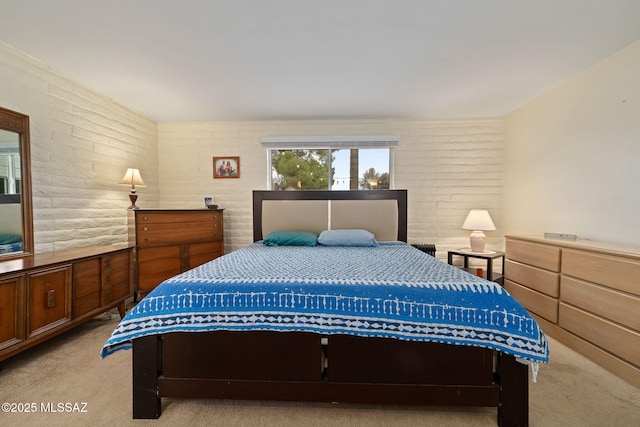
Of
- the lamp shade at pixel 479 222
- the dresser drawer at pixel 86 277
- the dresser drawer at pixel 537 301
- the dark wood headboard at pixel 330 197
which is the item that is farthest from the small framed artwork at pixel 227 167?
the dresser drawer at pixel 537 301

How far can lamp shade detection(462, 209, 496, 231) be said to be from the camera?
332 cm

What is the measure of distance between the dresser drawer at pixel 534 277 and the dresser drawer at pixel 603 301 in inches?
3.0

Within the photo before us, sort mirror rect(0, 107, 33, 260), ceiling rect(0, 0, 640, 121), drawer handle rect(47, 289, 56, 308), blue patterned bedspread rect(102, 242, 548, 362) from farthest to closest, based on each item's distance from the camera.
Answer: mirror rect(0, 107, 33, 260), drawer handle rect(47, 289, 56, 308), ceiling rect(0, 0, 640, 121), blue patterned bedspread rect(102, 242, 548, 362)

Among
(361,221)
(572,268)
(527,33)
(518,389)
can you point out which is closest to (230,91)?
(361,221)

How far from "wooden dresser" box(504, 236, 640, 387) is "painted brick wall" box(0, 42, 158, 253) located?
15.1 ft

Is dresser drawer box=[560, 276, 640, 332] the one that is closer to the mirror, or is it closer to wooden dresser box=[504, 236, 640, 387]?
wooden dresser box=[504, 236, 640, 387]

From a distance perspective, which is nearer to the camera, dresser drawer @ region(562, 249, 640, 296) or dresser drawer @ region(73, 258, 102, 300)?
dresser drawer @ region(562, 249, 640, 296)

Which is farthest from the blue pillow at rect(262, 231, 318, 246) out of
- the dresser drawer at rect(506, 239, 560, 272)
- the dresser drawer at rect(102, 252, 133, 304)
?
the dresser drawer at rect(506, 239, 560, 272)

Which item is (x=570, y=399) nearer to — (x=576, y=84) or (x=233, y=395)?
(x=233, y=395)

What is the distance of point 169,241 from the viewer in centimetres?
324

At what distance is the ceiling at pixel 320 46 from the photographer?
1698 millimetres

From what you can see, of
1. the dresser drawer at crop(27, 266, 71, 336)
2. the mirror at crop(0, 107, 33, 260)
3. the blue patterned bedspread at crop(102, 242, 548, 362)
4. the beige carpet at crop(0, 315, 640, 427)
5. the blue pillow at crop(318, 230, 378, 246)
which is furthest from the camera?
the blue pillow at crop(318, 230, 378, 246)

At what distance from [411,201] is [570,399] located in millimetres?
2550

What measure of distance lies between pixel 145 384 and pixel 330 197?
9.14ft
